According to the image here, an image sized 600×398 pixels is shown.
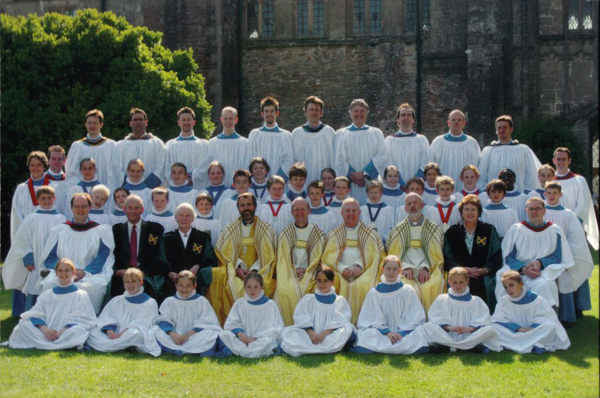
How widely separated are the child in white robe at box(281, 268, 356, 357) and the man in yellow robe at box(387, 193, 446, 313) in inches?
37.9

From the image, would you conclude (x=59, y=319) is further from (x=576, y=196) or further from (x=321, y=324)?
(x=576, y=196)

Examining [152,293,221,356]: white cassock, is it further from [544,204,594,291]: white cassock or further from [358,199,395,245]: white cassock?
[544,204,594,291]: white cassock

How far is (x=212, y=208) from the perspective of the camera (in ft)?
30.6

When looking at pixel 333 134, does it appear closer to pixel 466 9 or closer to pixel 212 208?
pixel 212 208

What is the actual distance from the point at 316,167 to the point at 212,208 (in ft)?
5.82

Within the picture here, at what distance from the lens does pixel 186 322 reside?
790cm

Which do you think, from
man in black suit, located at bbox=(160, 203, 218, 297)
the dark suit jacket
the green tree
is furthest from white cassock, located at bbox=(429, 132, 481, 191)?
the green tree

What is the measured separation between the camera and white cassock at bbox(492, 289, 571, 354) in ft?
24.7

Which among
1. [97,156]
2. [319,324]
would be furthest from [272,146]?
[319,324]

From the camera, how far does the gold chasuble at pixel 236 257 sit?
336 inches

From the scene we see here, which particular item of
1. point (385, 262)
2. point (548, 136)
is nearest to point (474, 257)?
point (385, 262)

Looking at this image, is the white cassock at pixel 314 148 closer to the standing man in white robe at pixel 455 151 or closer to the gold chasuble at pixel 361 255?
the standing man in white robe at pixel 455 151

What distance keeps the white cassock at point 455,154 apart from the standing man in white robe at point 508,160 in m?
0.17

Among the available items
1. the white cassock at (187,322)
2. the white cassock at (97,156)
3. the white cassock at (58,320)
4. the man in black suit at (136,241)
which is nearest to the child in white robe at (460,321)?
the white cassock at (187,322)
